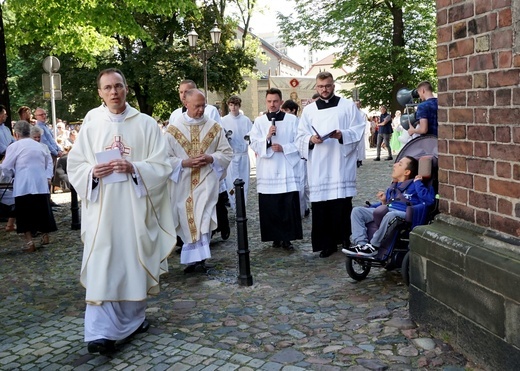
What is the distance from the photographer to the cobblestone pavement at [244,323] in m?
4.24

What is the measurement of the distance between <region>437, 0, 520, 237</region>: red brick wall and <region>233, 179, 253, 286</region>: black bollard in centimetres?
230

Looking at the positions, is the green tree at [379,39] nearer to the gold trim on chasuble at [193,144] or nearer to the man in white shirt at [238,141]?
the man in white shirt at [238,141]

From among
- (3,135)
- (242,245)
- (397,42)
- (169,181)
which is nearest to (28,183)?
(169,181)

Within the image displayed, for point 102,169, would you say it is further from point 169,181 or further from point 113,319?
point 169,181

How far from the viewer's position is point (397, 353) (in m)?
4.22

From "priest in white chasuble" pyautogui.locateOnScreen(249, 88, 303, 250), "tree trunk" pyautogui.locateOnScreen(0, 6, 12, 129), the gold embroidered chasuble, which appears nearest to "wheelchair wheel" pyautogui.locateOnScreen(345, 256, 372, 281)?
the gold embroidered chasuble

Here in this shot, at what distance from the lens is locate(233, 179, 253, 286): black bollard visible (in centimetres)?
622

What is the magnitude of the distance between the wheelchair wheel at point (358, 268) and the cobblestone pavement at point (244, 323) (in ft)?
0.35

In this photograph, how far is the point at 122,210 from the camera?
15.4ft

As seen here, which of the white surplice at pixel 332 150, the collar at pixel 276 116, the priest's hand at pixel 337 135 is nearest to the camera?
the priest's hand at pixel 337 135

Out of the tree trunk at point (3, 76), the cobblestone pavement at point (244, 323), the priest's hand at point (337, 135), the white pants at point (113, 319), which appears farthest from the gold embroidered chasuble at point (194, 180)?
the tree trunk at point (3, 76)

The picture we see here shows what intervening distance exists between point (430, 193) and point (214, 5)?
3211cm

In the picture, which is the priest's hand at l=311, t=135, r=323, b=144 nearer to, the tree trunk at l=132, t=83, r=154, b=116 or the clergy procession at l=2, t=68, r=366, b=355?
the clergy procession at l=2, t=68, r=366, b=355

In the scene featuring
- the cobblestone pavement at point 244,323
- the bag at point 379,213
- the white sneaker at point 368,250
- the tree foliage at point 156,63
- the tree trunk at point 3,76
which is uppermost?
the tree foliage at point 156,63
